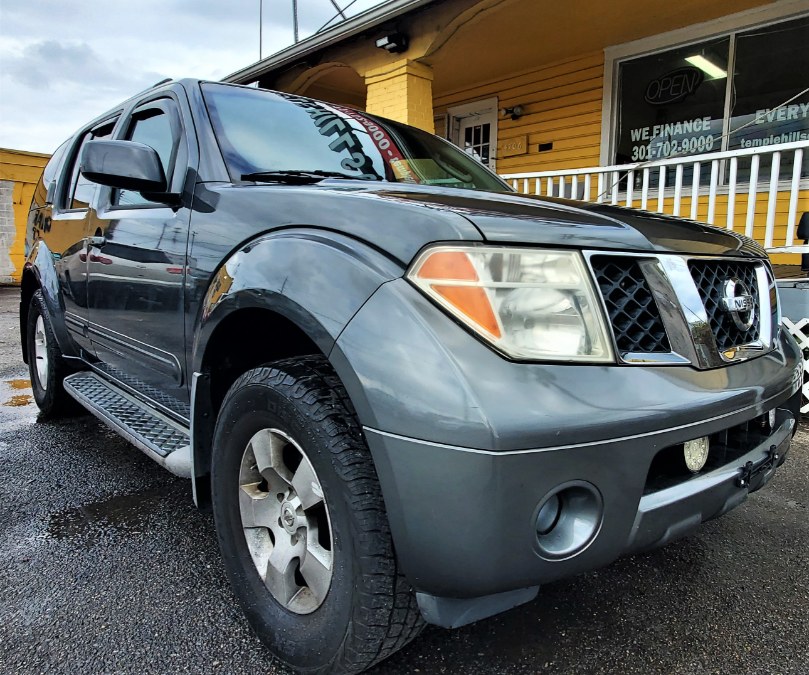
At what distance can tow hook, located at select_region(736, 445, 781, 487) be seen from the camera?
1.62 metres

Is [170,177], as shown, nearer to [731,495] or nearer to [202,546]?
[202,546]

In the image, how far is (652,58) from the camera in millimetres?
7391

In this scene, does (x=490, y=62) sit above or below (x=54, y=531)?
above

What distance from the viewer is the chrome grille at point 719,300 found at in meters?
1.65

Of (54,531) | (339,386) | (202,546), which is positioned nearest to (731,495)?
(339,386)

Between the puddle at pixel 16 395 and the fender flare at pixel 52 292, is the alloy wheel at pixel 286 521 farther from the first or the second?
the puddle at pixel 16 395

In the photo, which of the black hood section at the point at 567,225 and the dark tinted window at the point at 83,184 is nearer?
the black hood section at the point at 567,225

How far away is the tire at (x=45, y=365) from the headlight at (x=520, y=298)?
3.25 metres

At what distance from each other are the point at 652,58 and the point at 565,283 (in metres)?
7.42

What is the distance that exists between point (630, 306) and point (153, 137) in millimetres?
2313

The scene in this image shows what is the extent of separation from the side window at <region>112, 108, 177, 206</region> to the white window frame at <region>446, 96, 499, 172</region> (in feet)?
22.9

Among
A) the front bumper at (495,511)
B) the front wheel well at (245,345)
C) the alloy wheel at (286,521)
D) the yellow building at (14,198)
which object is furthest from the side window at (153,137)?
the yellow building at (14,198)

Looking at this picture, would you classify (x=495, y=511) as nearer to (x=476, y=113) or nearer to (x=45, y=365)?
(x=45, y=365)

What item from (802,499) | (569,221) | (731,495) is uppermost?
(569,221)
